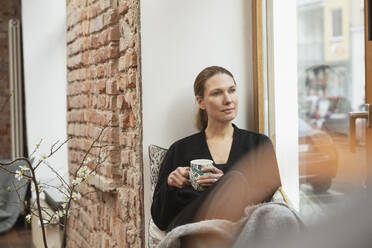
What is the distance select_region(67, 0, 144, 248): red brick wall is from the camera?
2.09m

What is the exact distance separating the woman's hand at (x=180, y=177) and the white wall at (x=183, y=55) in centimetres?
38

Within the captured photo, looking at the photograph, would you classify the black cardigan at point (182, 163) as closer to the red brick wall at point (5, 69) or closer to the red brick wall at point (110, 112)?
the red brick wall at point (110, 112)

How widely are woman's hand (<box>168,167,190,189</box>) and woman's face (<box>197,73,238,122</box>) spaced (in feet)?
1.05

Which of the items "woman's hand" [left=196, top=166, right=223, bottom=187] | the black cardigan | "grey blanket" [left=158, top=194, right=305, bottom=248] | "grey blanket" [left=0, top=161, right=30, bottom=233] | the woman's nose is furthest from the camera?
"grey blanket" [left=0, top=161, right=30, bottom=233]

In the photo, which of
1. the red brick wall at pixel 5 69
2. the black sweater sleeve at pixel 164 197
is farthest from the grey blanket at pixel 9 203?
the black sweater sleeve at pixel 164 197

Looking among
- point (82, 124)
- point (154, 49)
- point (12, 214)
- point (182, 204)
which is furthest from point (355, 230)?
point (12, 214)

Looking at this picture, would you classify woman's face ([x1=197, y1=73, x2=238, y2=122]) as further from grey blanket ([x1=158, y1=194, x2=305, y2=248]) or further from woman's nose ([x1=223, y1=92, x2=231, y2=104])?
grey blanket ([x1=158, y1=194, x2=305, y2=248])

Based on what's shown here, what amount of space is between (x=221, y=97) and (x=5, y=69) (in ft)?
15.3

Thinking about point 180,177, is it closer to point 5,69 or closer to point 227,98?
point 227,98

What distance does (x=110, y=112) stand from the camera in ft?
7.80

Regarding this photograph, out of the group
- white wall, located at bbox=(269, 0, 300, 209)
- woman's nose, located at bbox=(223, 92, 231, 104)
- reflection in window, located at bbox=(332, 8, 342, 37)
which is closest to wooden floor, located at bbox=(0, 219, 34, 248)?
white wall, located at bbox=(269, 0, 300, 209)

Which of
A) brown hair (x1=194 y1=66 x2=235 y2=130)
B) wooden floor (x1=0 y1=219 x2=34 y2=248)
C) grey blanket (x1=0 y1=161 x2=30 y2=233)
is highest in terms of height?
brown hair (x1=194 y1=66 x2=235 y2=130)

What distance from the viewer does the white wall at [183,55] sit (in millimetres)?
2023

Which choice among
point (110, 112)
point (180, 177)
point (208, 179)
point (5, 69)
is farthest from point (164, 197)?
point (5, 69)
